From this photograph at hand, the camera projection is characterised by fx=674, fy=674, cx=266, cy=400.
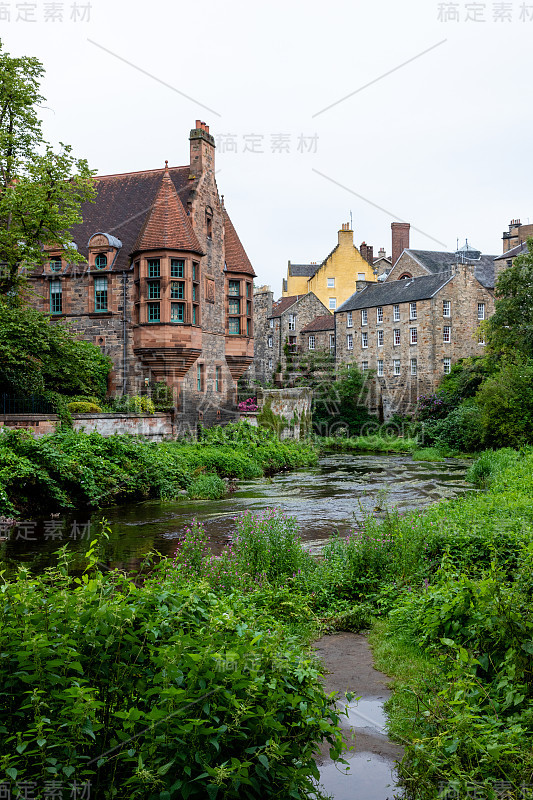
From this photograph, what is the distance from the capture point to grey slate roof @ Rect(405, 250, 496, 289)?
5341cm

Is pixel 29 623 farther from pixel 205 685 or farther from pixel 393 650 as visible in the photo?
pixel 393 650

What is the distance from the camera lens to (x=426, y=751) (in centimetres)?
419

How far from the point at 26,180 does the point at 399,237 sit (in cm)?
4273

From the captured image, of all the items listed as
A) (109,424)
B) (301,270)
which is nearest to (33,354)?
(109,424)

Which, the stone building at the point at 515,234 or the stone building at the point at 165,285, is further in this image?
the stone building at the point at 515,234

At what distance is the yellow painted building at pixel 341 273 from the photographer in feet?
209

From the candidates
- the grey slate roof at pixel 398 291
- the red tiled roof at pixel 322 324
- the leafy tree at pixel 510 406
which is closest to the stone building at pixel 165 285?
the leafy tree at pixel 510 406

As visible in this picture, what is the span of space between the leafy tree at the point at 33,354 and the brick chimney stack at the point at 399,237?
134 feet

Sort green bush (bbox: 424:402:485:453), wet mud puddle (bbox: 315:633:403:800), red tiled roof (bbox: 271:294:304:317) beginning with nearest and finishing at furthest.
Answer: wet mud puddle (bbox: 315:633:403:800), green bush (bbox: 424:402:485:453), red tiled roof (bbox: 271:294:304:317)

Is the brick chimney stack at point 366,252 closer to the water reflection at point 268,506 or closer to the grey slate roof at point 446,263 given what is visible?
the grey slate roof at point 446,263

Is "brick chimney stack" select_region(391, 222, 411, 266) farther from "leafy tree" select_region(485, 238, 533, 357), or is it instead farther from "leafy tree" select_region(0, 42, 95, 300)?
"leafy tree" select_region(0, 42, 95, 300)

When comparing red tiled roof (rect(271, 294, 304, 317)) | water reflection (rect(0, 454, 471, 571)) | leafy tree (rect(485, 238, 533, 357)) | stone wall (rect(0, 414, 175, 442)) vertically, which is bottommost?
water reflection (rect(0, 454, 471, 571))

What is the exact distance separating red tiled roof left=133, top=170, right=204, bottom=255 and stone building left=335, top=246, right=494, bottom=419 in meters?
24.3

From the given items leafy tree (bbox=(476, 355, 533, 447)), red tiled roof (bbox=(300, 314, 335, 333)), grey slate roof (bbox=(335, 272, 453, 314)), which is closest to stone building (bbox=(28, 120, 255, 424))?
leafy tree (bbox=(476, 355, 533, 447))
